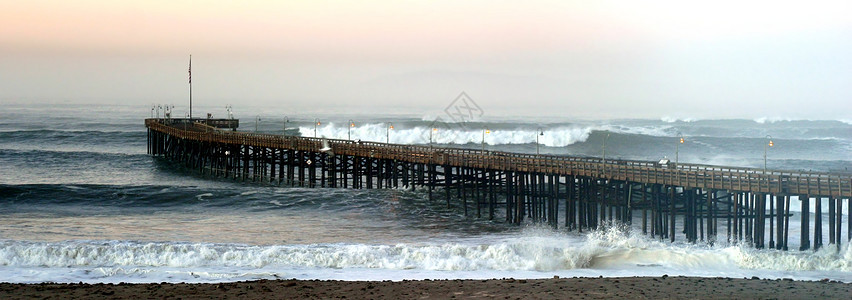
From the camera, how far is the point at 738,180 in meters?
37.4

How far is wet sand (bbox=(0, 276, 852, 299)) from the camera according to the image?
2627 centimetres

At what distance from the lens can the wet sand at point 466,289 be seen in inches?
1034

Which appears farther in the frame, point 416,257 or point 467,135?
point 467,135

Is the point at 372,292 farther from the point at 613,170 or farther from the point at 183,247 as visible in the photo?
the point at 613,170

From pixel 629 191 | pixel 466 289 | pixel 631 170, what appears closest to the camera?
pixel 466 289

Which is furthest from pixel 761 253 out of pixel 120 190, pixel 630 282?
pixel 120 190

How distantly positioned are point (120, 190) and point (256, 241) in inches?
967

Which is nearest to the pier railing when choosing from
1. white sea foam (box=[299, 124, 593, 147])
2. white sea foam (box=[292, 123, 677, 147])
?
white sea foam (box=[299, 124, 593, 147])

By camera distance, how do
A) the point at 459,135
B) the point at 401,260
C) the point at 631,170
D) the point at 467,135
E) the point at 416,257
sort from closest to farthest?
the point at 401,260, the point at 416,257, the point at 631,170, the point at 459,135, the point at 467,135

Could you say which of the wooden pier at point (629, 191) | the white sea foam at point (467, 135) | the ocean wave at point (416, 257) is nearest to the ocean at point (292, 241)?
the ocean wave at point (416, 257)

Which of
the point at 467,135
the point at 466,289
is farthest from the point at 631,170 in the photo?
the point at 467,135

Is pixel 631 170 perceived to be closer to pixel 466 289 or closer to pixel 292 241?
pixel 292 241

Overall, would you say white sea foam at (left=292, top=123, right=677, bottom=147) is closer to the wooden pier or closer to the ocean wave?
the wooden pier

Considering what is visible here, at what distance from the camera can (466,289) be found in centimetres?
2728
